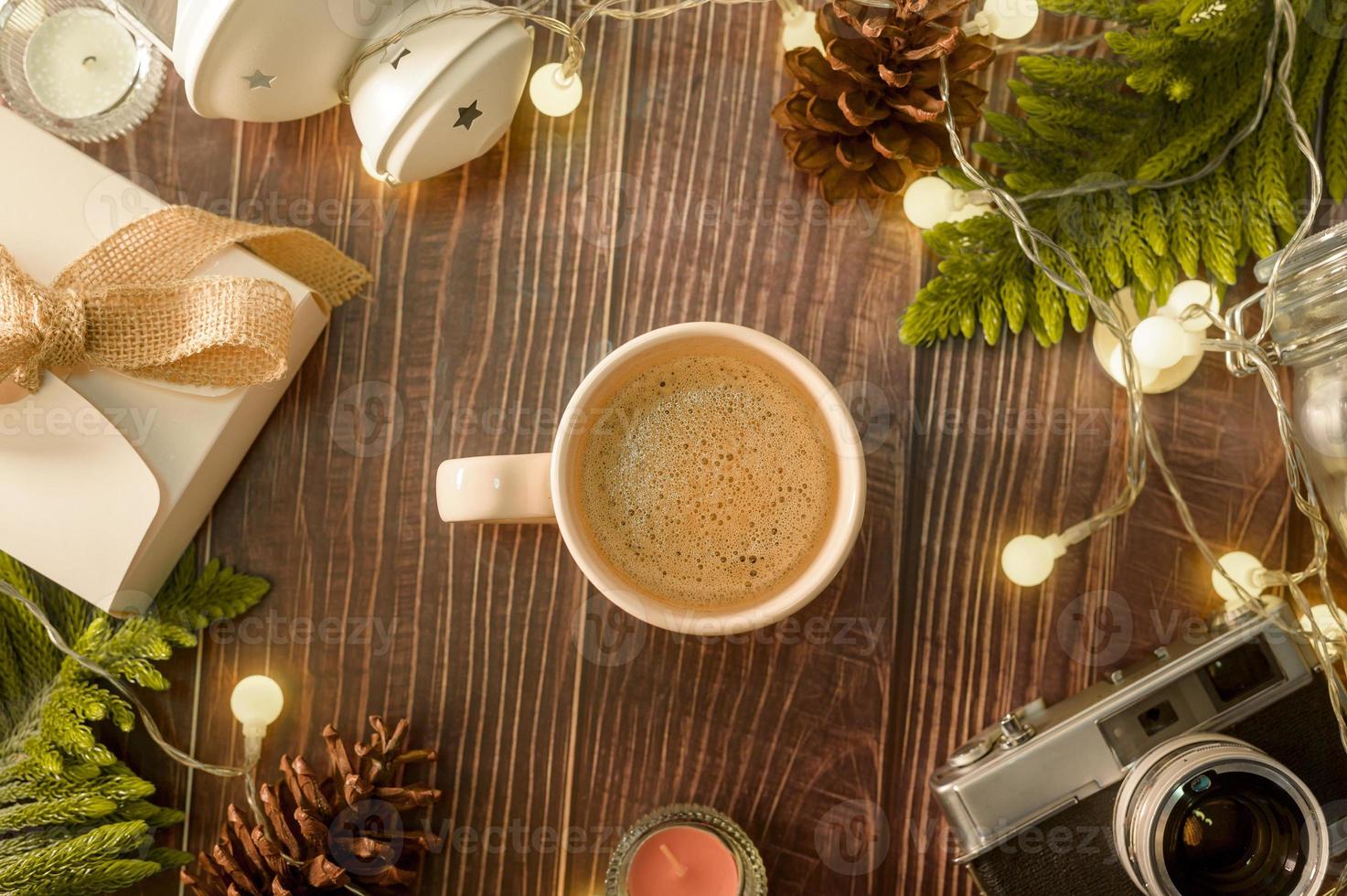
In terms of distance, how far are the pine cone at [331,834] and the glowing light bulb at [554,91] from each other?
525mm

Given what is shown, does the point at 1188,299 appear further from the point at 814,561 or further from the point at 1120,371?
the point at 814,561

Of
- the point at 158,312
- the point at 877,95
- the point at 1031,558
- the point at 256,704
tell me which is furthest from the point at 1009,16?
the point at 256,704

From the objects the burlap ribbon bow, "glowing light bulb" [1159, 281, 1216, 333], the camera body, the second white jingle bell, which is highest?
the second white jingle bell

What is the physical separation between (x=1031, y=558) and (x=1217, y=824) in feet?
0.72

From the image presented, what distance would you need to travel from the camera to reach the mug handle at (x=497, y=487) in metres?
0.65

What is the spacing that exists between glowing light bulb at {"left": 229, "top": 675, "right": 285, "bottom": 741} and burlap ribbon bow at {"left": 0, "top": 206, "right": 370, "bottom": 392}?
9.7 inches

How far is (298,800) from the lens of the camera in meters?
0.73

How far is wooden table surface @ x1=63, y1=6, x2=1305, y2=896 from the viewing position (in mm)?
773

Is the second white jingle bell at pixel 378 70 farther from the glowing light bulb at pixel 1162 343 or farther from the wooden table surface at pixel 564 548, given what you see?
the glowing light bulb at pixel 1162 343

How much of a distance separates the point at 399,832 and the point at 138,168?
1.97ft

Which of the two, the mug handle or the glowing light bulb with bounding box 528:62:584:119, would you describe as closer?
the mug handle

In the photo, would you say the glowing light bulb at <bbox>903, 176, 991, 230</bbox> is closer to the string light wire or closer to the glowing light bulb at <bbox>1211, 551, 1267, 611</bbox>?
the glowing light bulb at <bbox>1211, 551, 1267, 611</bbox>

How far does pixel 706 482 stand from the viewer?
28.3 inches

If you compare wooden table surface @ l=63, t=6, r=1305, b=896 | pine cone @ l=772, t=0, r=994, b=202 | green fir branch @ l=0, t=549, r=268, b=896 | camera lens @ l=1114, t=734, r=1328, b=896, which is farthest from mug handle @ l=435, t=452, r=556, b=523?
camera lens @ l=1114, t=734, r=1328, b=896
